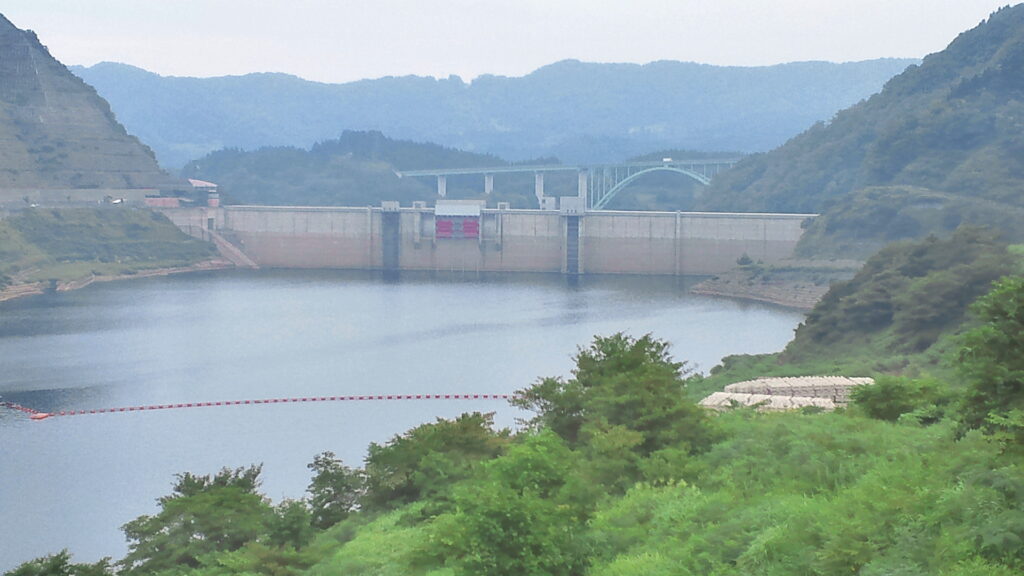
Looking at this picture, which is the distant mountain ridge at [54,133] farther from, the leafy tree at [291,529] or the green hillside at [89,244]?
the leafy tree at [291,529]

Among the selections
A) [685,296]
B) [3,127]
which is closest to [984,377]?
[685,296]

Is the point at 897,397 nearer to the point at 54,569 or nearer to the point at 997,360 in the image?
the point at 997,360

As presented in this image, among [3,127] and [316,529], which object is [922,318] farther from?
[3,127]

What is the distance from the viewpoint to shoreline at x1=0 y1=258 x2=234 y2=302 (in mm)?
71875

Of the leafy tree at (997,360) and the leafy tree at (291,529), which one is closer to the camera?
the leafy tree at (997,360)

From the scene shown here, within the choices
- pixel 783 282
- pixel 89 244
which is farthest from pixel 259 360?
pixel 89 244

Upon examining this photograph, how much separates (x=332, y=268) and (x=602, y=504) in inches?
2928

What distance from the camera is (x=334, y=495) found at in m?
21.6

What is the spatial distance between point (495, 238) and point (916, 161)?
24906 mm

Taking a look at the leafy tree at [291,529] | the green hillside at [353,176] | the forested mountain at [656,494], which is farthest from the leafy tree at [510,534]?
the green hillside at [353,176]

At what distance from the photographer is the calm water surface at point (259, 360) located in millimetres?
30797

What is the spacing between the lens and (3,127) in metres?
91.4

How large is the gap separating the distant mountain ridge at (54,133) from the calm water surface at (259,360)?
50.3ft

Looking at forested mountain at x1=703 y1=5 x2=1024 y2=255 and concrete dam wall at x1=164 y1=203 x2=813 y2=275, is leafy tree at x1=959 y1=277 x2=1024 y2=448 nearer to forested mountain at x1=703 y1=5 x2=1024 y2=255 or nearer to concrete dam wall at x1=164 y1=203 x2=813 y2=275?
forested mountain at x1=703 y1=5 x2=1024 y2=255
